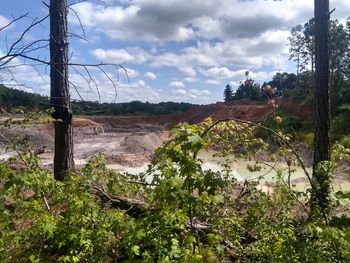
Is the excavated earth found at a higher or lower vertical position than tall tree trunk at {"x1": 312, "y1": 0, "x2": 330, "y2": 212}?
lower

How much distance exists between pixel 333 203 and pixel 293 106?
3268 cm

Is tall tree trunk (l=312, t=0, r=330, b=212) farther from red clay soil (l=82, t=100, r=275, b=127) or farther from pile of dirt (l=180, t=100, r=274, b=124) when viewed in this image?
red clay soil (l=82, t=100, r=275, b=127)

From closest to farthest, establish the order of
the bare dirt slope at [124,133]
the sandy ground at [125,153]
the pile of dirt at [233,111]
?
the sandy ground at [125,153]
the bare dirt slope at [124,133]
the pile of dirt at [233,111]

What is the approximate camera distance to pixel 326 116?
21.5 ft

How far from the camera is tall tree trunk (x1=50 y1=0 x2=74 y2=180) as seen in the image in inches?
269

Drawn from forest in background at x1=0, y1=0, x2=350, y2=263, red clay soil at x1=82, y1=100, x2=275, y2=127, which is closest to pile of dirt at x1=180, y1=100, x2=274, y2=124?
red clay soil at x1=82, y1=100, x2=275, y2=127

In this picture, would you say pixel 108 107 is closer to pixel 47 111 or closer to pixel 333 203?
pixel 47 111

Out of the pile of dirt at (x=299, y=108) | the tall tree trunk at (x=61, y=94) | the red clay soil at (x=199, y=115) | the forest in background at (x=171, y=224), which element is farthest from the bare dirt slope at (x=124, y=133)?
the forest in background at (x=171, y=224)

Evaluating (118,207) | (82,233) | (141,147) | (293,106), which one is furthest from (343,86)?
(82,233)

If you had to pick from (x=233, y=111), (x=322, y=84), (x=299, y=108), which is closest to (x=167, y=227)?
(x=322, y=84)

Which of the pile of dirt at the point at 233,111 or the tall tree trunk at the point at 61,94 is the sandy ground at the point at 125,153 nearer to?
the tall tree trunk at the point at 61,94

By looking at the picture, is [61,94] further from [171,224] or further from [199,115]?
[199,115]

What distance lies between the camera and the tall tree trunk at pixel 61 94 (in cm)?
684

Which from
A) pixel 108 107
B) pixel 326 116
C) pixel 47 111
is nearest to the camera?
pixel 108 107
